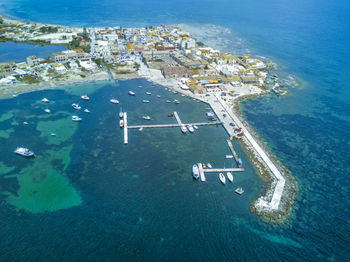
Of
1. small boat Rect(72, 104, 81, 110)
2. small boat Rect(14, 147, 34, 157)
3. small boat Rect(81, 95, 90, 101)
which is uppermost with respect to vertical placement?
small boat Rect(81, 95, 90, 101)

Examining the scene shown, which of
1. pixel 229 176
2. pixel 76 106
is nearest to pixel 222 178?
pixel 229 176

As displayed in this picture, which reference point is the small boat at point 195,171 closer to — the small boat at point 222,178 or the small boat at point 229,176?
the small boat at point 222,178

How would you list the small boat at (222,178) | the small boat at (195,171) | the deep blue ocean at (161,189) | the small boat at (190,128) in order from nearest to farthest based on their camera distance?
1. the deep blue ocean at (161,189)
2. the small boat at (222,178)
3. the small boat at (195,171)
4. the small boat at (190,128)

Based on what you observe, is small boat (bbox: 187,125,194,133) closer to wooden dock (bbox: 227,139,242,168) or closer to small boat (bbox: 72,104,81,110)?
wooden dock (bbox: 227,139,242,168)

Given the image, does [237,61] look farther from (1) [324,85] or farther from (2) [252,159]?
(2) [252,159]

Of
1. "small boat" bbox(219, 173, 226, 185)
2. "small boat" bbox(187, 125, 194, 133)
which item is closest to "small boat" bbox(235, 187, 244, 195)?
"small boat" bbox(219, 173, 226, 185)

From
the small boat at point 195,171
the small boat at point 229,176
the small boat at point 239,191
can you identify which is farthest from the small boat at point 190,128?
the small boat at point 239,191

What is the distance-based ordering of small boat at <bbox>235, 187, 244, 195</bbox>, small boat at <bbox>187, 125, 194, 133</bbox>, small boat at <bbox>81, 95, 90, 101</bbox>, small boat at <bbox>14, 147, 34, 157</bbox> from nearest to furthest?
small boat at <bbox>235, 187, 244, 195</bbox>, small boat at <bbox>14, 147, 34, 157</bbox>, small boat at <bbox>187, 125, 194, 133</bbox>, small boat at <bbox>81, 95, 90, 101</bbox>
